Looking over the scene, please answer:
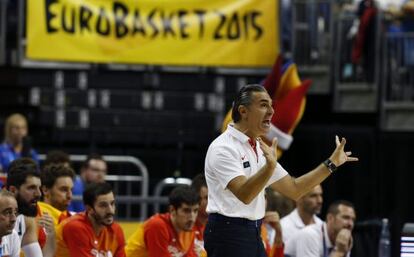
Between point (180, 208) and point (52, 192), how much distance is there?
3.67 ft

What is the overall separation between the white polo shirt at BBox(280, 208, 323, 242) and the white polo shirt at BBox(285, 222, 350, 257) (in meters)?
0.55

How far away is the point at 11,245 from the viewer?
30.4ft

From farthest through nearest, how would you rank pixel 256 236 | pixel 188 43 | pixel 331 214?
pixel 188 43, pixel 331 214, pixel 256 236

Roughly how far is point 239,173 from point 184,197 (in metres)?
2.72

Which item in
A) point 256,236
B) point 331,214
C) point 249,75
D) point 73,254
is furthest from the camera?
point 249,75

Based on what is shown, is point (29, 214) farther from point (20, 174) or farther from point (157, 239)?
point (157, 239)

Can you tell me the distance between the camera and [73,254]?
33.8 feet

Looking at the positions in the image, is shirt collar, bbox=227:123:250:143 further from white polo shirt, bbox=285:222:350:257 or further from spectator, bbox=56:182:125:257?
white polo shirt, bbox=285:222:350:257

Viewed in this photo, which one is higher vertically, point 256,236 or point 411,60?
point 411,60

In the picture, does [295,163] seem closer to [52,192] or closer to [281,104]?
[281,104]

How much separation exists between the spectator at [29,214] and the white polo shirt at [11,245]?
13 centimetres

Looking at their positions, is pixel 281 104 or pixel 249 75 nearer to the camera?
pixel 281 104

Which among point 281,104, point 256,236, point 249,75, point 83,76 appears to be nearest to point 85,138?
point 83,76

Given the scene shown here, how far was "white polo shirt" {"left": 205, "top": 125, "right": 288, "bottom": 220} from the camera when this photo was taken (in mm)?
8039
